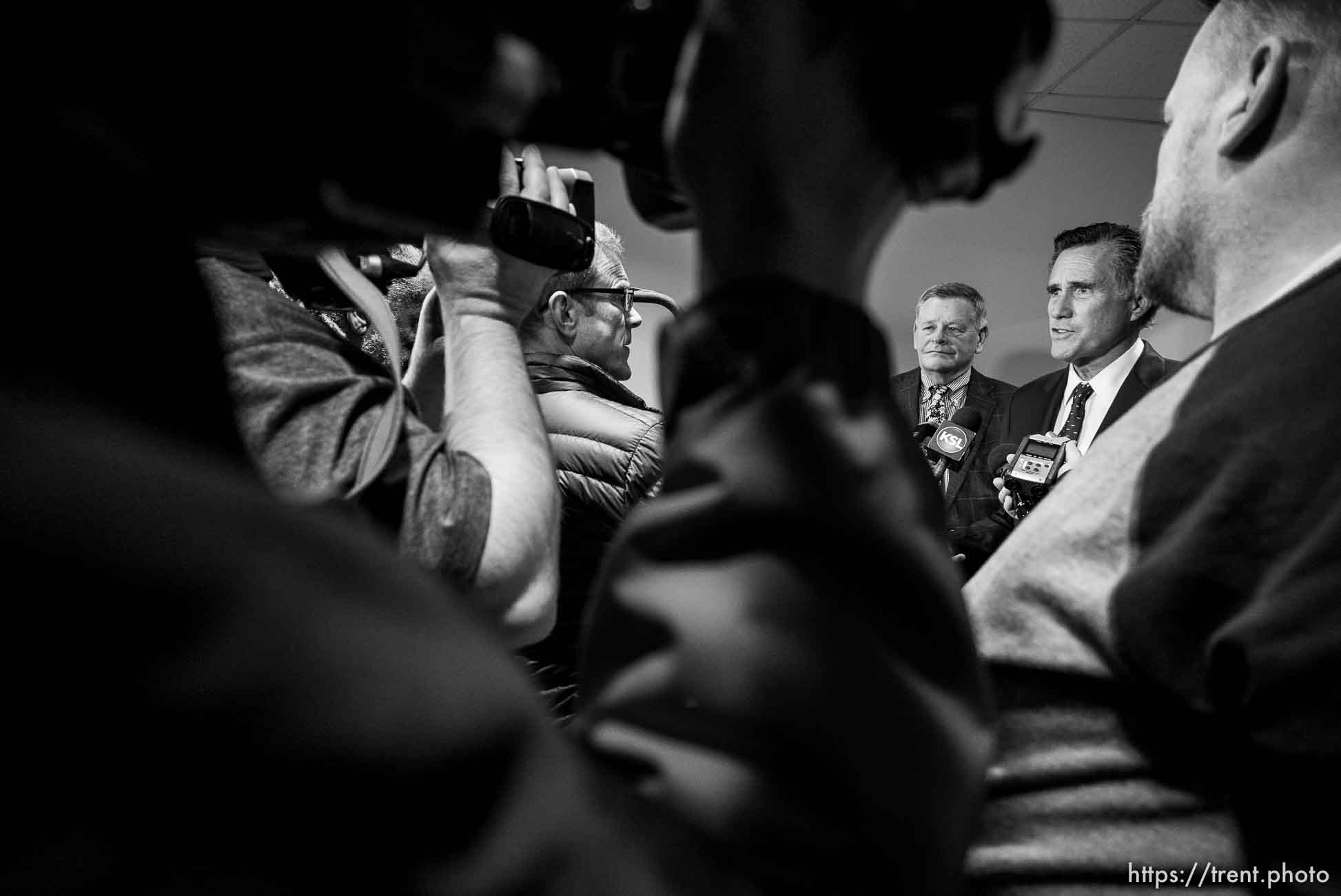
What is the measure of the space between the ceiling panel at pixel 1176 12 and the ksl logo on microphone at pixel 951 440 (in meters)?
2.03

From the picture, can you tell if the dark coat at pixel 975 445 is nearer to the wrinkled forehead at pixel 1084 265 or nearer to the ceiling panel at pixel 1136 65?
the wrinkled forehead at pixel 1084 265

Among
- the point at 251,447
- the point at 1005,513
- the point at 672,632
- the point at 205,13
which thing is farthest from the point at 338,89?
the point at 1005,513

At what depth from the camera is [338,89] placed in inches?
7.2

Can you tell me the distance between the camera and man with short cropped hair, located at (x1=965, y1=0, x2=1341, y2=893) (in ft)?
1.73

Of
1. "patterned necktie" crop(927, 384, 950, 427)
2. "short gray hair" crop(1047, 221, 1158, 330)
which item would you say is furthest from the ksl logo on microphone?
"patterned necktie" crop(927, 384, 950, 427)

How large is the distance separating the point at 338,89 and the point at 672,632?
15 centimetres

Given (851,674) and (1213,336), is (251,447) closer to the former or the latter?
(851,674)

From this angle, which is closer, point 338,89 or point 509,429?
point 338,89

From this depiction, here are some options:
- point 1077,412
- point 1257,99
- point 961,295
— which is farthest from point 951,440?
point 1257,99

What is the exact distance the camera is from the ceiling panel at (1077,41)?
348 cm

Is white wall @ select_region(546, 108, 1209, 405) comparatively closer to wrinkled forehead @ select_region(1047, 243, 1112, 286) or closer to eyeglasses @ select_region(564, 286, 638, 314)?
wrinkled forehead @ select_region(1047, 243, 1112, 286)

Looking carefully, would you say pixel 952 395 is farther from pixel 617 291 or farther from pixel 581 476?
pixel 581 476

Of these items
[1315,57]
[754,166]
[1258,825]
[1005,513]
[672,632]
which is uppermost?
[1315,57]

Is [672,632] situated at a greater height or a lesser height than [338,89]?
lesser
